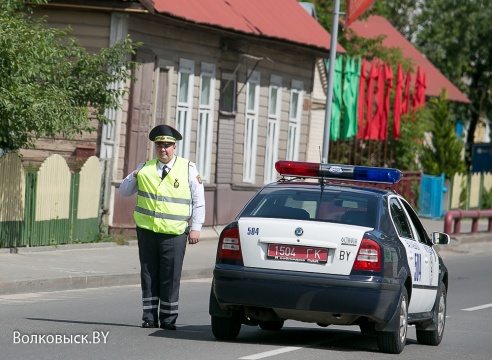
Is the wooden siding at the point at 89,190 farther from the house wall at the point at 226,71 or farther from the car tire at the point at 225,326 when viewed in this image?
the car tire at the point at 225,326

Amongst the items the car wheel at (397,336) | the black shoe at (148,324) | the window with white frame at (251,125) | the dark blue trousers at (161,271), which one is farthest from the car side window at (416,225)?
the window with white frame at (251,125)

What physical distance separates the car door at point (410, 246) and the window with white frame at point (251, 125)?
55.0ft

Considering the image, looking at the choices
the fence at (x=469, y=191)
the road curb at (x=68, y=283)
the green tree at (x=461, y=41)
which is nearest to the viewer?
the road curb at (x=68, y=283)

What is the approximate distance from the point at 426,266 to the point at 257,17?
1691cm

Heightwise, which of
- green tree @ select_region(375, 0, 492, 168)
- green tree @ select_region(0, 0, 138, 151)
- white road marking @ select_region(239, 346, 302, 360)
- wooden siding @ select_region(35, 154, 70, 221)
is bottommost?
white road marking @ select_region(239, 346, 302, 360)

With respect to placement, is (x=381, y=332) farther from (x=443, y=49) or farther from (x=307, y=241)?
(x=443, y=49)

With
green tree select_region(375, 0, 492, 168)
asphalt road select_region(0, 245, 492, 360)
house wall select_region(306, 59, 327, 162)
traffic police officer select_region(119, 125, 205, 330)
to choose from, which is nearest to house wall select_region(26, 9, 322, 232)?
house wall select_region(306, 59, 327, 162)

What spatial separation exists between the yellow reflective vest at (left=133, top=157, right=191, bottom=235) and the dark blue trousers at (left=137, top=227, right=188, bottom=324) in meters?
0.09

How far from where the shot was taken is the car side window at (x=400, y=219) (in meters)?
10.7

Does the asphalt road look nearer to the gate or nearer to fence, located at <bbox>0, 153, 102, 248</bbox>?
fence, located at <bbox>0, 153, 102, 248</bbox>

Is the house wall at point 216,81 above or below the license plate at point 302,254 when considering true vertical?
above

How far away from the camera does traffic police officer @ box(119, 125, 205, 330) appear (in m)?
11.2

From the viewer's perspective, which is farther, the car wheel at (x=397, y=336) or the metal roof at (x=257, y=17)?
the metal roof at (x=257, y=17)

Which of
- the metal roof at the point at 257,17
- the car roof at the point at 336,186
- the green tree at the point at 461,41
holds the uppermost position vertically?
the green tree at the point at 461,41
